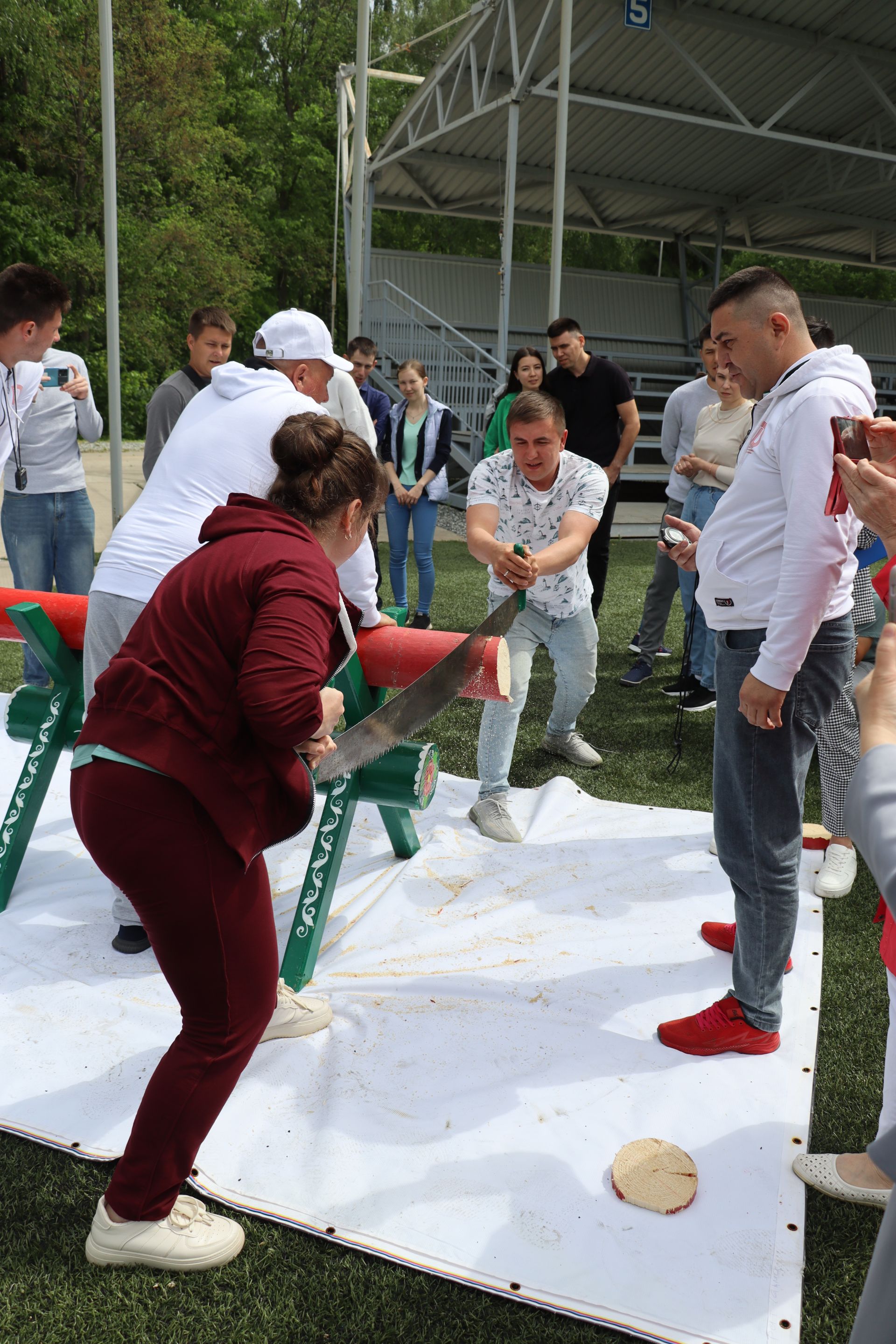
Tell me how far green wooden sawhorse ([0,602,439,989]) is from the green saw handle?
0.46 meters

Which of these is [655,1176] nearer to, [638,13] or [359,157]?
[359,157]

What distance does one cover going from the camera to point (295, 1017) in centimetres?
275

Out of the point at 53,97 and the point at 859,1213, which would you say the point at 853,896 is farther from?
the point at 53,97

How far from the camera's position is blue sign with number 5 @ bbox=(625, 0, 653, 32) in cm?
1108

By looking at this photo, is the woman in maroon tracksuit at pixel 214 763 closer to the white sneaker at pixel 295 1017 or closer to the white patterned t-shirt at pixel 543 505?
the white sneaker at pixel 295 1017

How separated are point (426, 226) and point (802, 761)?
3280 centimetres

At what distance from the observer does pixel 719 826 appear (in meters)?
2.55

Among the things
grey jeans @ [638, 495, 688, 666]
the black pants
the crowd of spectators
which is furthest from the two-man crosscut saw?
the black pants

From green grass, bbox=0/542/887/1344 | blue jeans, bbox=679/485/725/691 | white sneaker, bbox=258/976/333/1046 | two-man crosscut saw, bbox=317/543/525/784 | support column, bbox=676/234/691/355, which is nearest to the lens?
green grass, bbox=0/542/887/1344

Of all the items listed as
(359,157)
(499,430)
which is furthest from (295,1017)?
(359,157)

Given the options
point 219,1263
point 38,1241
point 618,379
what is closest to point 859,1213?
point 219,1263

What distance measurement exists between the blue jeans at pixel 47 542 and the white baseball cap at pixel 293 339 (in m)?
2.20

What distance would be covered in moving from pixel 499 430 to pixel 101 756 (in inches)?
212

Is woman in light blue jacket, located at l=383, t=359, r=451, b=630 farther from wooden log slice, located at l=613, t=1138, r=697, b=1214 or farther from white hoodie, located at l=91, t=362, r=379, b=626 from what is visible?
wooden log slice, located at l=613, t=1138, r=697, b=1214
